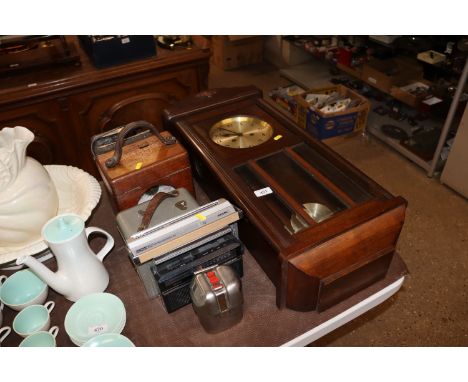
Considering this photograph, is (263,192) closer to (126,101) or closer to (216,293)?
(216,293)

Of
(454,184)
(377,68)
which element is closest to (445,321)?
(454,184)

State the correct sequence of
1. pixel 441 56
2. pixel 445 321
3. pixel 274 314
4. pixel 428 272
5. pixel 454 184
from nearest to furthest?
pixel 274 314 < pixel 445 321 < pixel 428 272 < pixel 454 184 < pixel 441 56

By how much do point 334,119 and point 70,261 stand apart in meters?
2.26

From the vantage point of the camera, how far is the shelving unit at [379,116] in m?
2.26

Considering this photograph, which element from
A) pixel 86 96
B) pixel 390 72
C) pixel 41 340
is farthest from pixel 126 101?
pixel 390 72

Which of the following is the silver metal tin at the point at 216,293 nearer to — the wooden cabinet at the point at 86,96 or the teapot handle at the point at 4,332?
the teapot handle at the point at 4,332

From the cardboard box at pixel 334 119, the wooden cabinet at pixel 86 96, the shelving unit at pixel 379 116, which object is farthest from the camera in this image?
the cardboard box at pixel 334 119

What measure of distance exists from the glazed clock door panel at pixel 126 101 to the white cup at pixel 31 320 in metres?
1.28

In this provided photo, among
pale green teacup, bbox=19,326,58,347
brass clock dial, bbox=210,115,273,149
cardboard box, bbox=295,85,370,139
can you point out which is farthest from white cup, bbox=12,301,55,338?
cardboard box, bbox=295,85,370,139

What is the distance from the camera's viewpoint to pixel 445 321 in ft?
5.60

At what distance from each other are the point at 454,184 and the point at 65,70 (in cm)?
231

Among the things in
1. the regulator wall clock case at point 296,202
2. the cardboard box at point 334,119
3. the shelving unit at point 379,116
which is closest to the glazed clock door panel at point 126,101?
the regulator wall clock case at point 296,202

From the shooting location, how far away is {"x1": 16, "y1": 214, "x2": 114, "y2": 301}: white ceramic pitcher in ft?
2.83

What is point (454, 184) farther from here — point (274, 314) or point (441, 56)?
point (274, 314)
